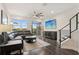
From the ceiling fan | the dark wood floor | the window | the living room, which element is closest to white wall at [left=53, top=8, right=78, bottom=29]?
the living room

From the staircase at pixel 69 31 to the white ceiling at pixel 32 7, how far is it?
0.40 m

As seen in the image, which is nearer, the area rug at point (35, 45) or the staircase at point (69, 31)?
the staircase at point (69, 31)

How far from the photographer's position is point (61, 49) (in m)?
3.05

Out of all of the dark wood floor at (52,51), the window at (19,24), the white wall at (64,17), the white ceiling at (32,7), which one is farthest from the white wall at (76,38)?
the window at (19,24)

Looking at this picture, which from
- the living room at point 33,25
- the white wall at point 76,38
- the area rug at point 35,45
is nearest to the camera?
the living room at point 33,25

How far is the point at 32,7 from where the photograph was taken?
278 centimetres

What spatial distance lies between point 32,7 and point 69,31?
1.23 m

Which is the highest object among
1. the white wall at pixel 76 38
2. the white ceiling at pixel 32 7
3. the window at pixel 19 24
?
the white ceiling at pixel 32 7

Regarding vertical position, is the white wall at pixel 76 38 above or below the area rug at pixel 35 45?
above

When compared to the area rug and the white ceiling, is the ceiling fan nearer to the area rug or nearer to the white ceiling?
the white ceiling

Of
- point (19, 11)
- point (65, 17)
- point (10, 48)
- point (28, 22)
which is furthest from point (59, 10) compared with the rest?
point (10, 48)

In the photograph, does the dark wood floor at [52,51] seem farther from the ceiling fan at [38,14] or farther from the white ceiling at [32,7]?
the white ceiling at [32,7]

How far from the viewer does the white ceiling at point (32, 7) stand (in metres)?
2.72

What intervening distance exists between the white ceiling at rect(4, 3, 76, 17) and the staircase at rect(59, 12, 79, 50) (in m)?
0.40
